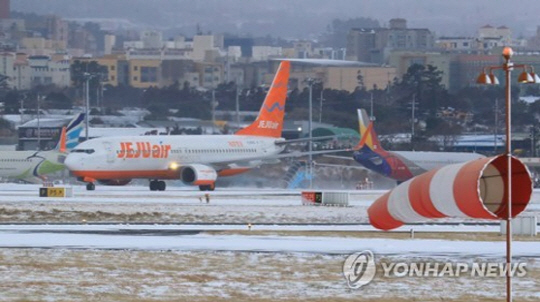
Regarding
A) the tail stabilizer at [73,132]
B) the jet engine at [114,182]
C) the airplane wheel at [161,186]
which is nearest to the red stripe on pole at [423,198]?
the airplane wheel at [161,186]

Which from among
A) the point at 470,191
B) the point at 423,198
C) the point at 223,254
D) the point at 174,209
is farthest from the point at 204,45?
the point at 470,191

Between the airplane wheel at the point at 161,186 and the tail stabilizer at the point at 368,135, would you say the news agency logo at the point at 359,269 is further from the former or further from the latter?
the tail stabilizer at the point at 368,135

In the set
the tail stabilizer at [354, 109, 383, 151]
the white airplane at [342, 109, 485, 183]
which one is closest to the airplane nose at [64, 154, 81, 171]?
the tail stabilizer at [354, 109, 383, 151]

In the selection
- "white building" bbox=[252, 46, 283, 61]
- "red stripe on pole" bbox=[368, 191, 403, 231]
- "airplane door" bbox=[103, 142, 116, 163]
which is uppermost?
"white building" bbox=[252, 46, 283, 61]

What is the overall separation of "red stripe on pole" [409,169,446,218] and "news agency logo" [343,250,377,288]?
8.04 meters

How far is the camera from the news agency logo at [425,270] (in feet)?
107

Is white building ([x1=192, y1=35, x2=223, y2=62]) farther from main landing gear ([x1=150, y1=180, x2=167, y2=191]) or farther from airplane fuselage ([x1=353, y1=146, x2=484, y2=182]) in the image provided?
main landing gear ([x1=150, y1=180, x2=167, y2=191])

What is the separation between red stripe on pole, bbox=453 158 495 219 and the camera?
21.6 meters

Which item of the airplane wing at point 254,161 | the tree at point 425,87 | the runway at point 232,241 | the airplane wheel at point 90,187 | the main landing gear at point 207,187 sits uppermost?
the tree at point 425,87

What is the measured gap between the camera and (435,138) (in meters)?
110

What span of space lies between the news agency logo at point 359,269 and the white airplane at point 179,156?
137 ft

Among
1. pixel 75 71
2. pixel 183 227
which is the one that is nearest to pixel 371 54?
pixel 75 71

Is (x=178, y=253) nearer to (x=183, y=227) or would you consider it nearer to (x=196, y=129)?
(x=183, y=227)

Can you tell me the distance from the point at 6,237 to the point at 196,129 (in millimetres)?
66460
